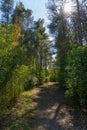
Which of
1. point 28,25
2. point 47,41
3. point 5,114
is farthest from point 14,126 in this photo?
point 47,41

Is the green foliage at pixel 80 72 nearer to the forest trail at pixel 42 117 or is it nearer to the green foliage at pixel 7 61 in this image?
the forest trail at pixel 42 117

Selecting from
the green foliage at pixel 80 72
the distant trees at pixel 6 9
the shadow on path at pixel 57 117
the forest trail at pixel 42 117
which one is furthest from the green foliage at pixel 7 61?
the distant trees at pixel 6 9

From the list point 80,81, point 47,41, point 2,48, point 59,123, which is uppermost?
point 47,41

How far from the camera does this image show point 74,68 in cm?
1243

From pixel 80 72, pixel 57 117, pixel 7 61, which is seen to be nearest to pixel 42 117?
pixel 57 117

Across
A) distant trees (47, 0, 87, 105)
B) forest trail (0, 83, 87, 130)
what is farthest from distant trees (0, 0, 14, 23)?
forest trail (0, 83, 87, 130)

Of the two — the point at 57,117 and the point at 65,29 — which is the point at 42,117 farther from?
the point at 65,29

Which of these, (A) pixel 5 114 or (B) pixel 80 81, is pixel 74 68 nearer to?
(B) pixel 80 81

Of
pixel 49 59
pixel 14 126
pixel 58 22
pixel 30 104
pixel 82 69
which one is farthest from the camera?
pixel 49 59

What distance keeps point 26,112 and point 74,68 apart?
3.48 meters

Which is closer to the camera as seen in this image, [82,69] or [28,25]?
[82,69]

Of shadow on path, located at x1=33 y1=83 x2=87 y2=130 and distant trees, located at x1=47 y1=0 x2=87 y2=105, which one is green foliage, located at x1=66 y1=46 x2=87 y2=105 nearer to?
shadow on path, located at x1=33 y1=83 x2=87 y2=130

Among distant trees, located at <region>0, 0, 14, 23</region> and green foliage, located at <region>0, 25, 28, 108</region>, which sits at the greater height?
distant trees, located at <region>0, 0, 14, 23</region>

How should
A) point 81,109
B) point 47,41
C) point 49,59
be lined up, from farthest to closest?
point 49,59 → point 47,41 → point 81,109
